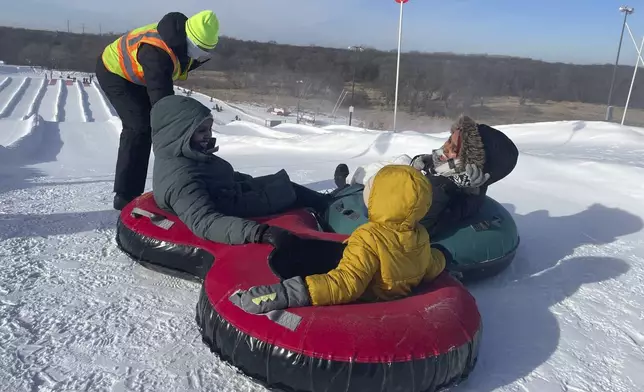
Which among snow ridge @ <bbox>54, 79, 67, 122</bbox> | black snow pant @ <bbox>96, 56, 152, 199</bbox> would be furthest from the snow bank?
snow ridge @ <bbox>54, 79, 67, 122</bbox>

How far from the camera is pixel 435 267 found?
2135mm

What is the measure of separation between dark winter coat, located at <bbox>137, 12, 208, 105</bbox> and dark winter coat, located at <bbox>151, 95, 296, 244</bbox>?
395 millimetres

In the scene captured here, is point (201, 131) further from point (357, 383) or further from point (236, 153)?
point (236, 153)

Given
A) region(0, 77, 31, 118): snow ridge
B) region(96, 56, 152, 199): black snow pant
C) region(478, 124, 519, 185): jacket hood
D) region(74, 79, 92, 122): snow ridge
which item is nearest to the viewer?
region(478, 124, 519, 185): jacket hood

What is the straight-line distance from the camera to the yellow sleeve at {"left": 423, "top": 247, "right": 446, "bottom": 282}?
A: 2131 millimetres

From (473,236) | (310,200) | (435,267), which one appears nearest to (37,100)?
(310,200)

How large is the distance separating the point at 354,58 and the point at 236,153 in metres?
50.8

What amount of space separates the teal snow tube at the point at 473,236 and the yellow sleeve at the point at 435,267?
50 centimetres

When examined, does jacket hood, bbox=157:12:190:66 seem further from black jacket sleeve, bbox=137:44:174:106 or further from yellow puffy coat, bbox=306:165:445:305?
yellow puffy coat, bbox=306:165:445:305

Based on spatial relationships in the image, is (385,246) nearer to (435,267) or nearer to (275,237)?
(435,267)

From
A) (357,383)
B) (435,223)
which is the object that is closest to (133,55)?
(435,223)

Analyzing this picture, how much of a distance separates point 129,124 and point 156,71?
0.47 m

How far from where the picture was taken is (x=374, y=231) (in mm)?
1875

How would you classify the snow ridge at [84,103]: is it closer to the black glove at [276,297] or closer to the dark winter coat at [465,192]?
the dark winter coat at [465,192]
